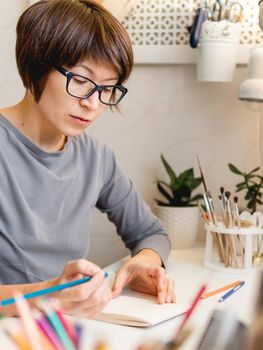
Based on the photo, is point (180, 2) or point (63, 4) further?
point (180, 2)

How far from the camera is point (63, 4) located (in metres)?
1.08

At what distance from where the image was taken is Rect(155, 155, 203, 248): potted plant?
4.78ft

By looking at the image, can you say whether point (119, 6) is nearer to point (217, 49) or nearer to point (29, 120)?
point (217, 49)

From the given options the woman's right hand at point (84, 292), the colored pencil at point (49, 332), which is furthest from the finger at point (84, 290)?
the colored pencil at point (49, 332)

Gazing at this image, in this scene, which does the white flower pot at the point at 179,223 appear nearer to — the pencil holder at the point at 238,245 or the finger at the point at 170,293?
the pencil holder at the point at 238,245

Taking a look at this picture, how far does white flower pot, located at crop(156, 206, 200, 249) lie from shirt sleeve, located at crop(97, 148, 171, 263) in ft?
0.40

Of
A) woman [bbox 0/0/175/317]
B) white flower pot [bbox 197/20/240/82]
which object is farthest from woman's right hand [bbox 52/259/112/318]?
white flower pot [bbox 197/20/240/82]

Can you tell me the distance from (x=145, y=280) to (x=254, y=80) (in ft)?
1.80

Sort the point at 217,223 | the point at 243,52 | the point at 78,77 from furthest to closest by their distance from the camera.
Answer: the point at 243,52, the point at 217,223, the point at 78,77

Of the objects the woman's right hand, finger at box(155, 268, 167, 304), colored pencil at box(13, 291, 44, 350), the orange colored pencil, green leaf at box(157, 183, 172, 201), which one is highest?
colored pencil at box(13, 291, 44, 350)

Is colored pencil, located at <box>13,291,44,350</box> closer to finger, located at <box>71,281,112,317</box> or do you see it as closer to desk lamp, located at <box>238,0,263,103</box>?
finger, located at <box>71,281,112,317</box>

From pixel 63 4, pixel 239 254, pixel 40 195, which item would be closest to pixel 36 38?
pixel 63 4

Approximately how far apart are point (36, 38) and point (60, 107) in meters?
0.13

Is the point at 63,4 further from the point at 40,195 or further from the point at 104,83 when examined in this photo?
the point at 40,195
